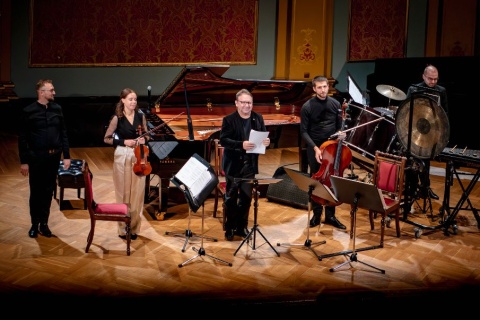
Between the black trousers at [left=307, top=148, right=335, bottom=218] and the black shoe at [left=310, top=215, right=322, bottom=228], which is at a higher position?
the black trousers at [left=307, top=148, right=335, bottom=218]

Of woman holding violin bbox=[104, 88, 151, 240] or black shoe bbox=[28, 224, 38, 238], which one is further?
black shoe bbox=[28, 224, 38, 238]

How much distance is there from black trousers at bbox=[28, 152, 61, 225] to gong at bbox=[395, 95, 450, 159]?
3034 millimetres

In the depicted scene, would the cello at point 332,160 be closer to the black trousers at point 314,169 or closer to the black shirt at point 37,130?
the black trousers at point 314,169

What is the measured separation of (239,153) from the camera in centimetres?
577

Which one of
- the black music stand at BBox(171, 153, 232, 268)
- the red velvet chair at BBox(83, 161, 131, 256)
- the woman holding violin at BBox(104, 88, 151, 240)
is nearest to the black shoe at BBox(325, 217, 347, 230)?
the black music stand at BBox(171, 153, 232, 268)

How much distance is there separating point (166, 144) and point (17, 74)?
387 cm

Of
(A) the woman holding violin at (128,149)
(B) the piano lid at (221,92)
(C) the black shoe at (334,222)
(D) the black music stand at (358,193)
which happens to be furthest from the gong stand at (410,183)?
(A) the woman holding violin at (128,149)

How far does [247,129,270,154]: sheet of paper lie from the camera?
216 inches

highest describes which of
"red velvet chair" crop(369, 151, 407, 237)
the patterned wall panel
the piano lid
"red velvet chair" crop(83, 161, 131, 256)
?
the patterned wall panel

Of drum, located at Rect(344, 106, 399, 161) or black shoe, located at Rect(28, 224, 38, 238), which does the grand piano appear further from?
black shoe, located at Rect(28, 224, 38, 238)

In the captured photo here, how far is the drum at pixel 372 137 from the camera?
7.04m


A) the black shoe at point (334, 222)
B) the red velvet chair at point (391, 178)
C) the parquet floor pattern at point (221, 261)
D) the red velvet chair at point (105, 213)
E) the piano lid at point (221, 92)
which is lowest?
the parquet floor pattern at point (221, 261)

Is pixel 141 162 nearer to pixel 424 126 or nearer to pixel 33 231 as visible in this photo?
pixel 33 231

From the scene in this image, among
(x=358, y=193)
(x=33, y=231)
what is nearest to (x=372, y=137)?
(x=358, y=193)
